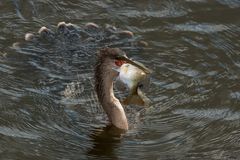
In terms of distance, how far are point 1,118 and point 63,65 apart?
1378mm

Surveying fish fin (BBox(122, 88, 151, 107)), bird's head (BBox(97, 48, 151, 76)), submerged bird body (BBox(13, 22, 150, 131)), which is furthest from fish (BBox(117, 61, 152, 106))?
submerged bird body (BBox(13, 22, 150, 131))

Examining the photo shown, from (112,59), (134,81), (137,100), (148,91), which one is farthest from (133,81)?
(112,59)

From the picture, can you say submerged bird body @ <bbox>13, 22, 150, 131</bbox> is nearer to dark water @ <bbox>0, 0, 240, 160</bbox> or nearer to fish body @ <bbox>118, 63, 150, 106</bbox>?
dark water @ <bbox>0, 0, 240, 160</bbox>

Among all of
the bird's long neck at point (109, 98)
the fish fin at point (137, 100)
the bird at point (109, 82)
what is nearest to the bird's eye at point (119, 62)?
the bird at point (109, 82)

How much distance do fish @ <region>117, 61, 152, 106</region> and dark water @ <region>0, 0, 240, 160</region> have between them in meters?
0.13

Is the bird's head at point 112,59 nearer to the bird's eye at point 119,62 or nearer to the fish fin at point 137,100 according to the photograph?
the bird's eye at point 119,62

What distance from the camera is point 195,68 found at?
31.3 ft

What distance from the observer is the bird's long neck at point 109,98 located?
8.13 metres

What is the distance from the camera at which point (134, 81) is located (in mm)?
8508

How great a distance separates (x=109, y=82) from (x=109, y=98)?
0.22 metres

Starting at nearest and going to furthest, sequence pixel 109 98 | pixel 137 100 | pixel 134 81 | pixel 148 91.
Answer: pixel 109 98 → pixel 134 81 → pixel 137 100 → pixel 148 91

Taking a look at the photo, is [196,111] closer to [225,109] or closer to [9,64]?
[225,109]

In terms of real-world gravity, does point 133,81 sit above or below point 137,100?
above

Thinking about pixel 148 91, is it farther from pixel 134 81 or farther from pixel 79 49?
pixel 79 49
